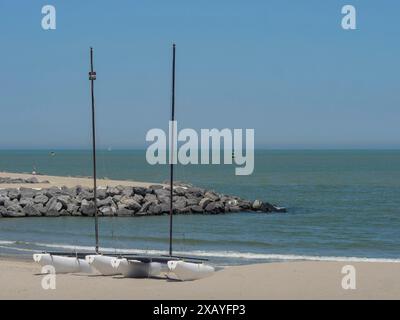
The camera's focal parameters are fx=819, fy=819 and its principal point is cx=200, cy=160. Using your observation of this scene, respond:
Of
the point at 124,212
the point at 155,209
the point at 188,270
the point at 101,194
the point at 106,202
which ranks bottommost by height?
the point at 124,212

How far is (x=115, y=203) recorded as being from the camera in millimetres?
Result: 45625

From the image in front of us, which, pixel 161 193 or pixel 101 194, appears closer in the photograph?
pixel 101 194

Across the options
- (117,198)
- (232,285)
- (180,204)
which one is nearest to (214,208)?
(180,204)

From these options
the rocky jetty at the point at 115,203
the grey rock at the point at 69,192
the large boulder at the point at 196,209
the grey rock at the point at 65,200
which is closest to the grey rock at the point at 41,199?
the rocky jetty at the point at 115,203

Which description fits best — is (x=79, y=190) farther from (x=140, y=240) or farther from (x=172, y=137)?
(x=172, y=137)

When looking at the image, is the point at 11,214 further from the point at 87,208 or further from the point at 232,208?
the point at 232,208

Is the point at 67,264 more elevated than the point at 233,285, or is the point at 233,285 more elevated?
the point at 67,264

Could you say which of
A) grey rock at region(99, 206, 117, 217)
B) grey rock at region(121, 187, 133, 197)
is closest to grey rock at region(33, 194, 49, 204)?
grey rock at region(99, 206, 117, 217)

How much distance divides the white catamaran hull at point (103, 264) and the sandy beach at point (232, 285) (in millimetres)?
275

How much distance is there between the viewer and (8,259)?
28.0 m

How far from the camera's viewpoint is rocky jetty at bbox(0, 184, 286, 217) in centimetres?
4453

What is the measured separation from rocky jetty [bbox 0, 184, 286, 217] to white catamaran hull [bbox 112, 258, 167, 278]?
21.4 meters

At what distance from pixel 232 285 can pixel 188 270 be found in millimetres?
1410
